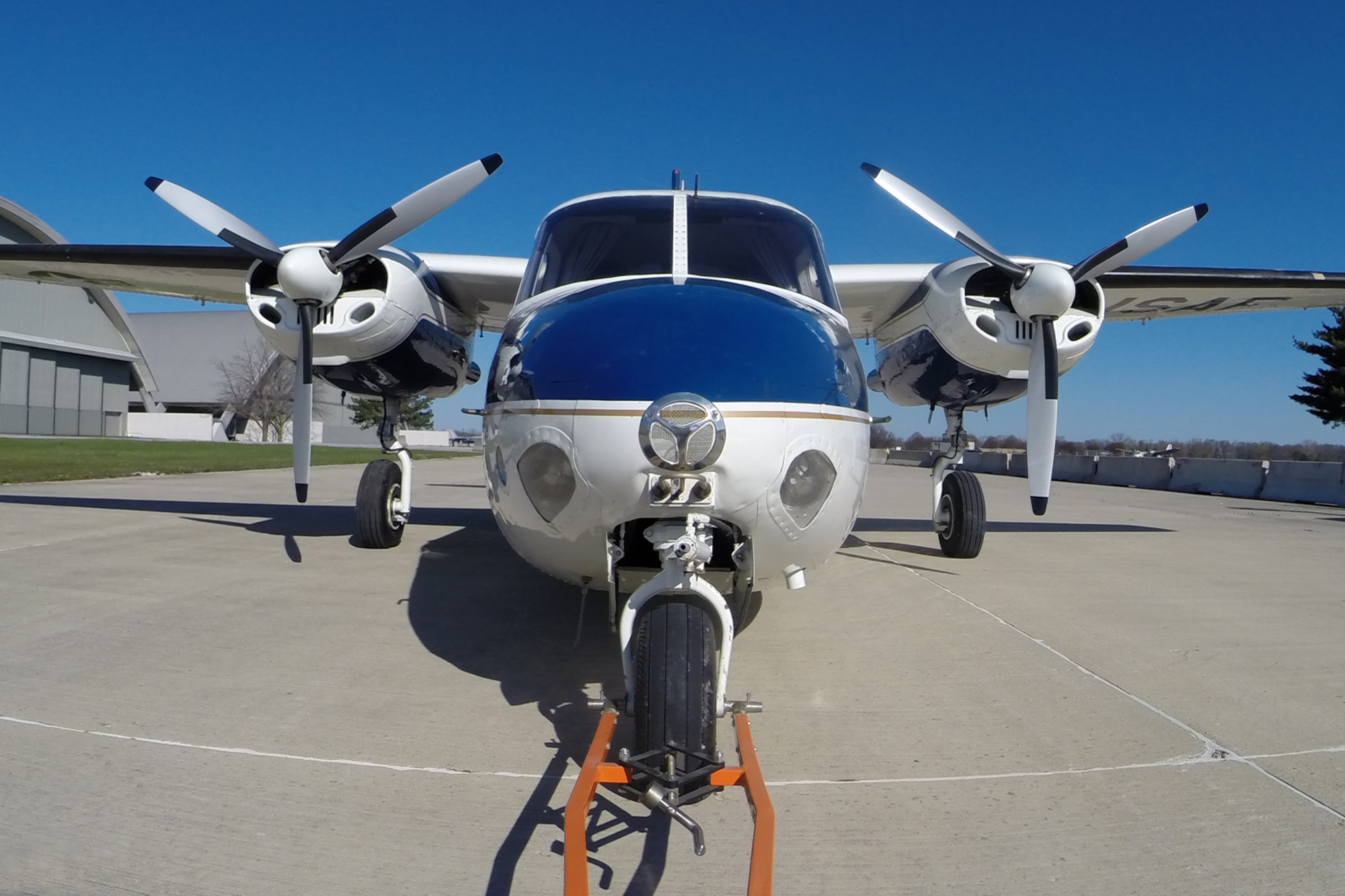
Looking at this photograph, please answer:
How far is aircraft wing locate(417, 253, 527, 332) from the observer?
791 centimetres

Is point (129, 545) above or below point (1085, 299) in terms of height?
below

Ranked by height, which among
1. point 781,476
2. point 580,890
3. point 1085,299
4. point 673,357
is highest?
point 1085,299

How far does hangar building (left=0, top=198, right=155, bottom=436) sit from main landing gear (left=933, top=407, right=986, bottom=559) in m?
41.8

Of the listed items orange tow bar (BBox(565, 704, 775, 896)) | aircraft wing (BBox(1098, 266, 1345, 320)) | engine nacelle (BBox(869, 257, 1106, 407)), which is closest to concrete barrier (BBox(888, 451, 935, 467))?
aircraft wing (BBox(1098, 266, 1345, 320))

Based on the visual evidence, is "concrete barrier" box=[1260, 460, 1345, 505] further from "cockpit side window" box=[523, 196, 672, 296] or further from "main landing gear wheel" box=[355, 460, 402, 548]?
"cockpit side window" box=[523, 196, 672, 296]

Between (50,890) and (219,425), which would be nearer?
(50,890)

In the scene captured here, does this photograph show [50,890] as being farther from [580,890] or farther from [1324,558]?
[1324,558]

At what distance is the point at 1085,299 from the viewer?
706 centimetres

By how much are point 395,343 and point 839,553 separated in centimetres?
463

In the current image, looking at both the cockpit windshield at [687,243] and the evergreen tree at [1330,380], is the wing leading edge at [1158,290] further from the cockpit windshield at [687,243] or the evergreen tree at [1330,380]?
the evergreen tree at [1330,380]

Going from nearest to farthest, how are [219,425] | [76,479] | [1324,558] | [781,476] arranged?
[781,476] < [1324,558] < [76,479] < [219,425]

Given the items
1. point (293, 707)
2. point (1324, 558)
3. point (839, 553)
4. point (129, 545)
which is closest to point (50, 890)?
point (293, 707)

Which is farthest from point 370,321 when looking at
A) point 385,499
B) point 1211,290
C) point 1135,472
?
point 1135,472

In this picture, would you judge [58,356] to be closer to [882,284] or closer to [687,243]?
[882,284]
